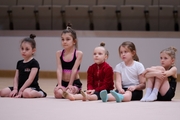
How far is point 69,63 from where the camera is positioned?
14.5ft

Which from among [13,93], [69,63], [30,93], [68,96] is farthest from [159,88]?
[13,93]

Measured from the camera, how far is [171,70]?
3.96 meters

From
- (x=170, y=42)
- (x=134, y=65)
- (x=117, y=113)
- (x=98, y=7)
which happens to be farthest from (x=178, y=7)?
(x=117, y=113)

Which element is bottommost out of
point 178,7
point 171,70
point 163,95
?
point 163,95

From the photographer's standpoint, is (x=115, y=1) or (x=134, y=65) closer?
(x=134, y=65)

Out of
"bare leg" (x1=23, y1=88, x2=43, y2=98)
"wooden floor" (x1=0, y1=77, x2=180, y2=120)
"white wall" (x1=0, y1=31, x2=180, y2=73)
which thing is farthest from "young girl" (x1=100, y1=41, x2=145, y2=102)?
"white wall" (x1=0, y1=31, x2=180, y2=73)

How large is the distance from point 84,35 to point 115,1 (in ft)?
4.36

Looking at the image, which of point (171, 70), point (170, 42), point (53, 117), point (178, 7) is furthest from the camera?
point (178, 7)

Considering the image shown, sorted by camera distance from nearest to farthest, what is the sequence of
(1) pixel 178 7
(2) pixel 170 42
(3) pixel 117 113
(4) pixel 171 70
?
(3) pixel 117 113, (4) pixel 171 70, (2) pixel 170 42, (1) pixel 178 7

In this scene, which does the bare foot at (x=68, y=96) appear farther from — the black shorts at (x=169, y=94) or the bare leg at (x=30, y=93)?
the black shorts at (x=169, y=94)

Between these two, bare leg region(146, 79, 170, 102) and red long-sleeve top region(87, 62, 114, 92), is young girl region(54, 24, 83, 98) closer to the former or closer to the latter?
red long-sleeve top region(87, 62, 114, 92)

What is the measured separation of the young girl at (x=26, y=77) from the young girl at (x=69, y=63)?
26 cm

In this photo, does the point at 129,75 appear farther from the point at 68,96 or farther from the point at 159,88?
the point at 68,96

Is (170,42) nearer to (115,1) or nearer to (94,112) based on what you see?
(115,1)
